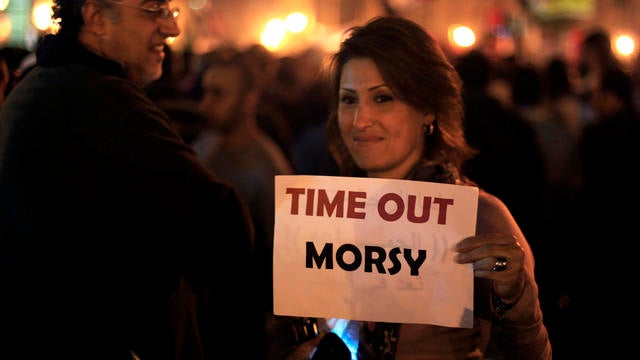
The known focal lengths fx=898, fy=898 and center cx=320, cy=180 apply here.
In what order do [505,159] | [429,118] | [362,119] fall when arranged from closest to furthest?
1. [362,119]
2. [429,118]
3. [505,159]

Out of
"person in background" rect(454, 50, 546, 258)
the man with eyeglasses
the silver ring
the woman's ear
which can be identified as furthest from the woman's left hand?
"person in background" rect(454, 50, 546, 258)

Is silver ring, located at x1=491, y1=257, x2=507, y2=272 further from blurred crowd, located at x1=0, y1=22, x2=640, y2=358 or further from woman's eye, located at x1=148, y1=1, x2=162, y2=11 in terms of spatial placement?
blurred crowd, located at x1=0, y1=22, x2=640, y2=358

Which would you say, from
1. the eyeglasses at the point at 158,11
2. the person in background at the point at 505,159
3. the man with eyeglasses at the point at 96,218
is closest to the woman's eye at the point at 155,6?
the eyeglasses at the point at 158,11

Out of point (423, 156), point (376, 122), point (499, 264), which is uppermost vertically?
point (376, 122)

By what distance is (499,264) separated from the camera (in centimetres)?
245

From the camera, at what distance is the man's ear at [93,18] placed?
3025 mm

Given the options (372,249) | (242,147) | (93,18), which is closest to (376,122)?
(372,249)

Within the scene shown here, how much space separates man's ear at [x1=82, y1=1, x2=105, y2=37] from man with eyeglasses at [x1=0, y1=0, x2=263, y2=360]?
0.35 ft

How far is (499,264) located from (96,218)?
1.23 m

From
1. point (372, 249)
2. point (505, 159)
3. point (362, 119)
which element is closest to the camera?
point (372, 249)

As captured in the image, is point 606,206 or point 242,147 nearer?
point 242,147

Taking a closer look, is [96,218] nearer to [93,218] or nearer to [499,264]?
[93,218]

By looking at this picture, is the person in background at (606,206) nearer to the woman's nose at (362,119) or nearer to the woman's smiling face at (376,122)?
the woman's smiling face at (376,122)

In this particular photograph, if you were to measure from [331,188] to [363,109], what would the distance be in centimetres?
50
